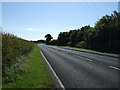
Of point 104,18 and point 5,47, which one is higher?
point 104,18

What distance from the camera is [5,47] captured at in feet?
26.9

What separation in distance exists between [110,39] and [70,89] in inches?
1128

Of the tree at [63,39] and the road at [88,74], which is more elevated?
the tree at [63,39]

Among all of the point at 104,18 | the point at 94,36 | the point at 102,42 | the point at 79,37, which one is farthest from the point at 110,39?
the point at 79,37

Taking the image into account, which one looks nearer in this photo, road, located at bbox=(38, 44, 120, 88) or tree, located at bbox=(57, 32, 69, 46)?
road, located at bbox=(38, 44, 120, 88)

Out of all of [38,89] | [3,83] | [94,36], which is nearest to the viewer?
[38,89]

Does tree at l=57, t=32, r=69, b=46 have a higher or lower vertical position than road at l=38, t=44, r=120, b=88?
higher

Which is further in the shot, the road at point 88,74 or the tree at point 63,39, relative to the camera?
the tree at point 63,39

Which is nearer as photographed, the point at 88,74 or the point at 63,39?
the point at 88,74

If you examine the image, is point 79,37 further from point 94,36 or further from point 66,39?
point 66,39

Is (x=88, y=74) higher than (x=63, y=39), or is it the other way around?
(x=63, y=39)

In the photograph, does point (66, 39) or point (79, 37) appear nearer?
point (79, 37)

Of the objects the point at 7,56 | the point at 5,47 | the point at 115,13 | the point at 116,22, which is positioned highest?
the point at 115,13

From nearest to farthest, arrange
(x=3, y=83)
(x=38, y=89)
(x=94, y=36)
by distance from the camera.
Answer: (x=38, y=89) → (x=3, y=83) → (x=94, y=36)
